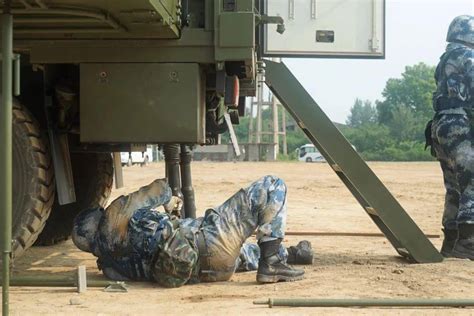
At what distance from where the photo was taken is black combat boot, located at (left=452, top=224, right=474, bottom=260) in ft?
22.1

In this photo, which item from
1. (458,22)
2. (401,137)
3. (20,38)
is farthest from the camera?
(401,137)

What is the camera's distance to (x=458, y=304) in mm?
4703

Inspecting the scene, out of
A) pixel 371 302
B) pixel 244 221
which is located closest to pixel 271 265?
pixel 244 221

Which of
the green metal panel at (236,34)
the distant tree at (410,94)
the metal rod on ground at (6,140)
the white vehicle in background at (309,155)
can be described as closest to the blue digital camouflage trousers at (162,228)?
the green metal panel at (236,34)

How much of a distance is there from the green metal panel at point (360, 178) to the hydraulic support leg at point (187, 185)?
4.80ft

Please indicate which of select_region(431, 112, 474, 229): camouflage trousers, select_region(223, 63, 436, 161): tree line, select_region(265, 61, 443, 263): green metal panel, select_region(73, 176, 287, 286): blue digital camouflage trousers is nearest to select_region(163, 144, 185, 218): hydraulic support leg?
select_region(265, 61, 443, 263): green metal panel

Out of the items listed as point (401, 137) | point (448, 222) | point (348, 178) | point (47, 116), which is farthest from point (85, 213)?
point (401, 137)

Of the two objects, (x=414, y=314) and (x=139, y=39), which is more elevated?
(x=139, y=39)

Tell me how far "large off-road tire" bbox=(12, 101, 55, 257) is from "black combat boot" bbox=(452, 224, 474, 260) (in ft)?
10.4

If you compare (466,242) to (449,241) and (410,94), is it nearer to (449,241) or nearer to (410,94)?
(449,241)

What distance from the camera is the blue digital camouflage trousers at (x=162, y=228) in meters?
5.48

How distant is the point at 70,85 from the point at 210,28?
108cm

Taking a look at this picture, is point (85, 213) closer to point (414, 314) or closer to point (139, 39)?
point (139, 39)

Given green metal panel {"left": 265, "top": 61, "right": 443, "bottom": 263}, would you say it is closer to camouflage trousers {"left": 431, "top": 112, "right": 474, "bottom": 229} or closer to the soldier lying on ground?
camouflage trousers {"left": 431, "top": 112, "right": 474, "bottom": 229}
